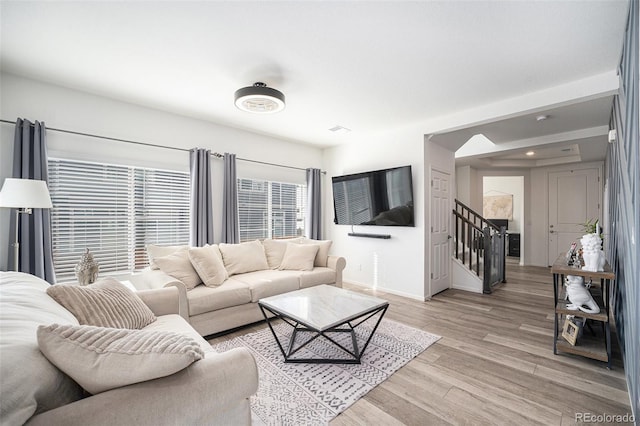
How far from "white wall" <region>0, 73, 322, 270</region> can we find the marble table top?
1946 mm

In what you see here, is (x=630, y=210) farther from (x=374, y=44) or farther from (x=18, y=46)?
(x=18, y=46)

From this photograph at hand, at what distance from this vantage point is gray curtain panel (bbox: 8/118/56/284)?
2.62 metres

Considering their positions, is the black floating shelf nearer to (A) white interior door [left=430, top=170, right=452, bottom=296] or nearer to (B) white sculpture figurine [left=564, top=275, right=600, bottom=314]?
(A) white interior door [left=430, top=170, right=452, bottom=296]

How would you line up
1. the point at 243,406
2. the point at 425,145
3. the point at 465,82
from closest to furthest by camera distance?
the point at 243,406
the point at 465,82
the point at 425,145

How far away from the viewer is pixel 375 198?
4582 millimetres

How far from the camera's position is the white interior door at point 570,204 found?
593 centimetres

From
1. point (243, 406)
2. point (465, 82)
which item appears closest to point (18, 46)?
point (243, 406)

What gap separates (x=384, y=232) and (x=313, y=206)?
4.73ft

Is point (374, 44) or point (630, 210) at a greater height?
point (374, 44)

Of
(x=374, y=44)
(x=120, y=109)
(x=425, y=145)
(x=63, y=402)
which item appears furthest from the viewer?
(x=425, y=145)

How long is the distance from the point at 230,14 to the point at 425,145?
313cm

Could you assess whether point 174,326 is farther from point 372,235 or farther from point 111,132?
point 372,235

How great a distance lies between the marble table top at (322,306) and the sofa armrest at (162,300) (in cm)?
72

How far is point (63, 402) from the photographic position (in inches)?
36.4
